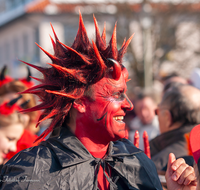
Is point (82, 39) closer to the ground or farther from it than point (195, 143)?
farther from it

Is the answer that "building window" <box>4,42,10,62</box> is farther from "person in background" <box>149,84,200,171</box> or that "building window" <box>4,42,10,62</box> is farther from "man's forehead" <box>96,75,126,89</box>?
"man's forehead" <box>96,75,126,89</box>

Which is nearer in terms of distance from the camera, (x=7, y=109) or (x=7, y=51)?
(x=7, y=109)

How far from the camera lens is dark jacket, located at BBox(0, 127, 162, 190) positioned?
→ 5.72 ft

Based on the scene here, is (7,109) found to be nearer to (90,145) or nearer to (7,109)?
(7,109)

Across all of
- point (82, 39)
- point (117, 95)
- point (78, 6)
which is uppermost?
point (78, 6)

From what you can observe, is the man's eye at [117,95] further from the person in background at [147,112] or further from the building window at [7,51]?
the building window at [7,51]

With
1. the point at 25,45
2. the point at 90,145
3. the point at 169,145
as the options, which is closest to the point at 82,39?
the point at 90,145

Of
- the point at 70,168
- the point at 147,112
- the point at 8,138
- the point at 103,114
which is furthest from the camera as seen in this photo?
the point at 147,112

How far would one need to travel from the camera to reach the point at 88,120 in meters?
1.99

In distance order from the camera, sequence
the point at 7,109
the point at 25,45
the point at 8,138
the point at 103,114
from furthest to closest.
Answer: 1. the point at 25,45
2. the point at 7,109
3. the point at 8,138
4. the point at 103,114

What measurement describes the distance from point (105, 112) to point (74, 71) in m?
0.35

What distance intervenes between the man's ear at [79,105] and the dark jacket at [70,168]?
19cm

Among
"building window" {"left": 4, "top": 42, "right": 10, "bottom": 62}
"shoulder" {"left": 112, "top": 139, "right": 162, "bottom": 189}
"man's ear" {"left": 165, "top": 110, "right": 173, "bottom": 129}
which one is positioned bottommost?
"shoulder" {"left": 112, "top": 139, "right": 162, "bottom": 189}

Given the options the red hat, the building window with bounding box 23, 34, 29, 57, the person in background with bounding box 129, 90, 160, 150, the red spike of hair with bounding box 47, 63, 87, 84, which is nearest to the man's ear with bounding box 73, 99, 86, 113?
the red spike of hair with bounding box 47, 63, 87, 84
